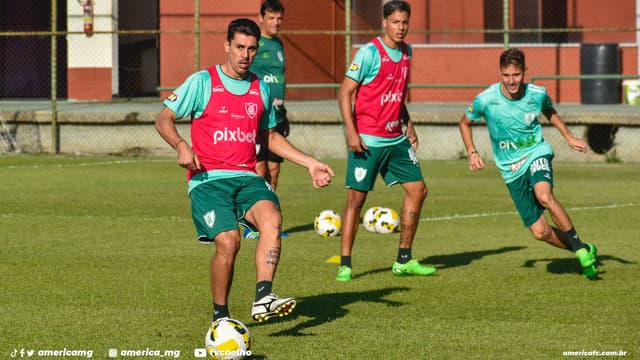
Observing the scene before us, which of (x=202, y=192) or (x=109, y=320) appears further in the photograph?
(x=109, y=320)

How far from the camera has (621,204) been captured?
51.7 feet

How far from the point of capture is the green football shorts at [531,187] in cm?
1028

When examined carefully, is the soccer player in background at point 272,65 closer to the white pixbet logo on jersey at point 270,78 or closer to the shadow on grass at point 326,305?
the white pixbet logo on jersey at point 270,78

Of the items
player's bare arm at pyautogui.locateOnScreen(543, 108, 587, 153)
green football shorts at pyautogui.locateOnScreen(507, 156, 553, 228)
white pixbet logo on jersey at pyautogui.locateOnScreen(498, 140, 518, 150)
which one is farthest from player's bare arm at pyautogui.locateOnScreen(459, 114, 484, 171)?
player's bare arm at pyautogui.locateOnScreen(543, 108, 587, 153)

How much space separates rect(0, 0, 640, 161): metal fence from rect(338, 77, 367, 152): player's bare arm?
11508 mm

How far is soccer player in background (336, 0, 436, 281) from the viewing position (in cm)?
1028

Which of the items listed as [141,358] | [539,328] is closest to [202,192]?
[141,358]

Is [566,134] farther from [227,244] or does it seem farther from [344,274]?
[227,244]

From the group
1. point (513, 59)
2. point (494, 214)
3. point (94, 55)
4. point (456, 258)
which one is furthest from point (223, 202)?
point (94, 55)

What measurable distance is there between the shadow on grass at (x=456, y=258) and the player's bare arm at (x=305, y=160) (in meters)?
2.66

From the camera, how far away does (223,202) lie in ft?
25.0

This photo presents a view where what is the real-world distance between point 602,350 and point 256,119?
255 cm

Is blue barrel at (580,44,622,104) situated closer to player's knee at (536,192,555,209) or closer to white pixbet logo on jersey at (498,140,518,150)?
white pixbet logo on jersey at (498,140,518,150)

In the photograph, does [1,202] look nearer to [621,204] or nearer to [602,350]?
[621,204]
